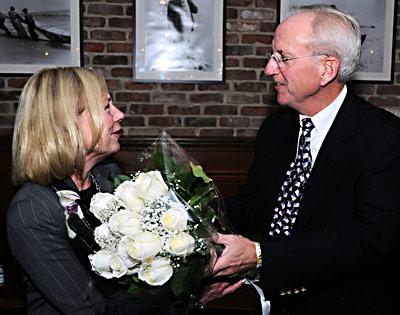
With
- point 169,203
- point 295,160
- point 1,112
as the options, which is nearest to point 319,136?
point 295,160

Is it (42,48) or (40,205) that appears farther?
(42,48)

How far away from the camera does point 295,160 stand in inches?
79.3

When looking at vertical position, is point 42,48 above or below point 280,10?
below

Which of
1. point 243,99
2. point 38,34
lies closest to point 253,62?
point 243,99

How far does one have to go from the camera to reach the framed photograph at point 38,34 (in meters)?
3.43

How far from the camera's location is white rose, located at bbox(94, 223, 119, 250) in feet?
4.17

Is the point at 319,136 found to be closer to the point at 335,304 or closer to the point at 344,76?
the point at 344,76

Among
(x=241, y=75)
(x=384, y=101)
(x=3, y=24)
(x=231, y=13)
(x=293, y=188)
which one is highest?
(x=231, y=13)

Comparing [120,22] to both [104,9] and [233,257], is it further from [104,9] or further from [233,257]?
[233,257]

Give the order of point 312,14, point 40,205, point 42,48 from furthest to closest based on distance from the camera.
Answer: point 42,48 → point 312,14 → point 40,205

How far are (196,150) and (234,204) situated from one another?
1.48m

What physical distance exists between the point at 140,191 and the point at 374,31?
2814mm

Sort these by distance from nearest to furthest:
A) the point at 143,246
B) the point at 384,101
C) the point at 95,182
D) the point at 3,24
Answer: the point at 143,246
the point at 95,182
the point at 3,24
the point at 384,101

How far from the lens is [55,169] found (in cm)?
170
